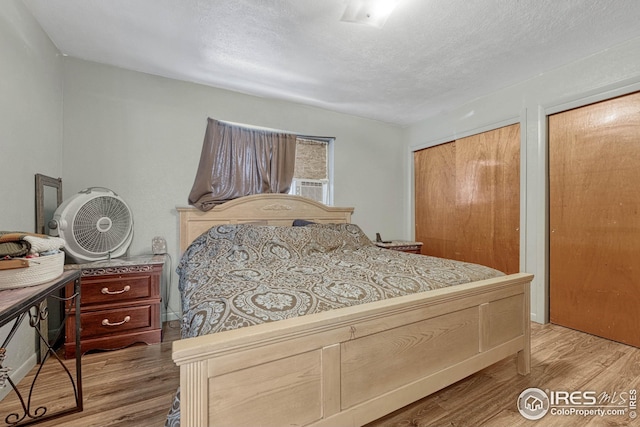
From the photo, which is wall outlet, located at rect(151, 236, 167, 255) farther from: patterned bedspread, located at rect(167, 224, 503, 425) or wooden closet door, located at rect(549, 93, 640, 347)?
wooden closet door, located at rect(549, 93, 640, 347)

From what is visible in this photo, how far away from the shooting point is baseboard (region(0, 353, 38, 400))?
1.63 meters

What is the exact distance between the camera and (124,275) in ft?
7.30

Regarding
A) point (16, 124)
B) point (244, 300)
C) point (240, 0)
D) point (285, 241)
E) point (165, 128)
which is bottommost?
point (244, 300)

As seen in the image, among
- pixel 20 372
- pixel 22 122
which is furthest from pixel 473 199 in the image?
pixel 20 372

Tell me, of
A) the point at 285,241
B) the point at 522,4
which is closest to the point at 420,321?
the point at 285,241

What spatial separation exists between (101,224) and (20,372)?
103cm

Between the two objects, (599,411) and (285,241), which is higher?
(285,241)

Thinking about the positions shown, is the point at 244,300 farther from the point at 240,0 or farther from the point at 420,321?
the point at 240,0

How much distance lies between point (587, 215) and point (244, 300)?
295 cm

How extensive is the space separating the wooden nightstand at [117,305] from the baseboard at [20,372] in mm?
181

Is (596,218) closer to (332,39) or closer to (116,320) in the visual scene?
(332,39)

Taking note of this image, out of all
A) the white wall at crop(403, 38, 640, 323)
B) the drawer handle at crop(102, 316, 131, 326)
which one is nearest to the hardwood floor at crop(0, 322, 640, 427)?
the drawer handle at crop(102, 316, 131, 326)

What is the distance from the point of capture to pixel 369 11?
5.94 ft

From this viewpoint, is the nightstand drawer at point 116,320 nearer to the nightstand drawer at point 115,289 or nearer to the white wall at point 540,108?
the nightstand drawer at point 115,289
